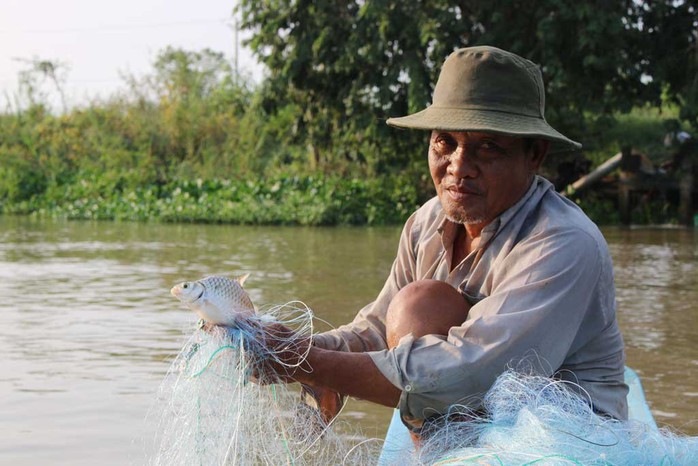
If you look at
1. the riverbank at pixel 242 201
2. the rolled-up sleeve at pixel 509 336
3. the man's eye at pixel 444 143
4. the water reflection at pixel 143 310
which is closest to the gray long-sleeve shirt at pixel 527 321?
the rolled-up sleeve at pixel 509 336

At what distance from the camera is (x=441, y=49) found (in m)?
16.4

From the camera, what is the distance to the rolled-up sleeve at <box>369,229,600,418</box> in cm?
234

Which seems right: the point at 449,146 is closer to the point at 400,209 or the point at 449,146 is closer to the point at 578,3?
the point at 578,3

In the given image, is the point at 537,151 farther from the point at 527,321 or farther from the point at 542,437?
the point at 542,437

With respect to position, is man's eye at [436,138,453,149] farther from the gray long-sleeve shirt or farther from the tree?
the tree

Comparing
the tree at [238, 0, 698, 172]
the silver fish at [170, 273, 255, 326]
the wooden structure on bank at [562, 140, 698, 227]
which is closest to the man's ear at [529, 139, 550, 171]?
the silver fish at [170, 273, 255, 326]

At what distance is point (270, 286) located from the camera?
9250 millimetres

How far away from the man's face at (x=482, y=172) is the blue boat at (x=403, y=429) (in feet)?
2.05

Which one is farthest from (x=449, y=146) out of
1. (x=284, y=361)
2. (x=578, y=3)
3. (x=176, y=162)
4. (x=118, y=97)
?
(x=118, y=97)

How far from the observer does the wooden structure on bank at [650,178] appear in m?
17.0

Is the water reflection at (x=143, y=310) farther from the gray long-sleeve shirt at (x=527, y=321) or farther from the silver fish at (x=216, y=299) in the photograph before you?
the gray long-sleeve shirt at (x=527, y=321)

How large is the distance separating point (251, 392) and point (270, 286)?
679 centimetres

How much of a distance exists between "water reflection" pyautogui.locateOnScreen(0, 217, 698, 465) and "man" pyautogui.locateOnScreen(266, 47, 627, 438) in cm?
56

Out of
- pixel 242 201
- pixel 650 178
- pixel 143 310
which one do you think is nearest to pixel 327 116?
pixel 242 201
